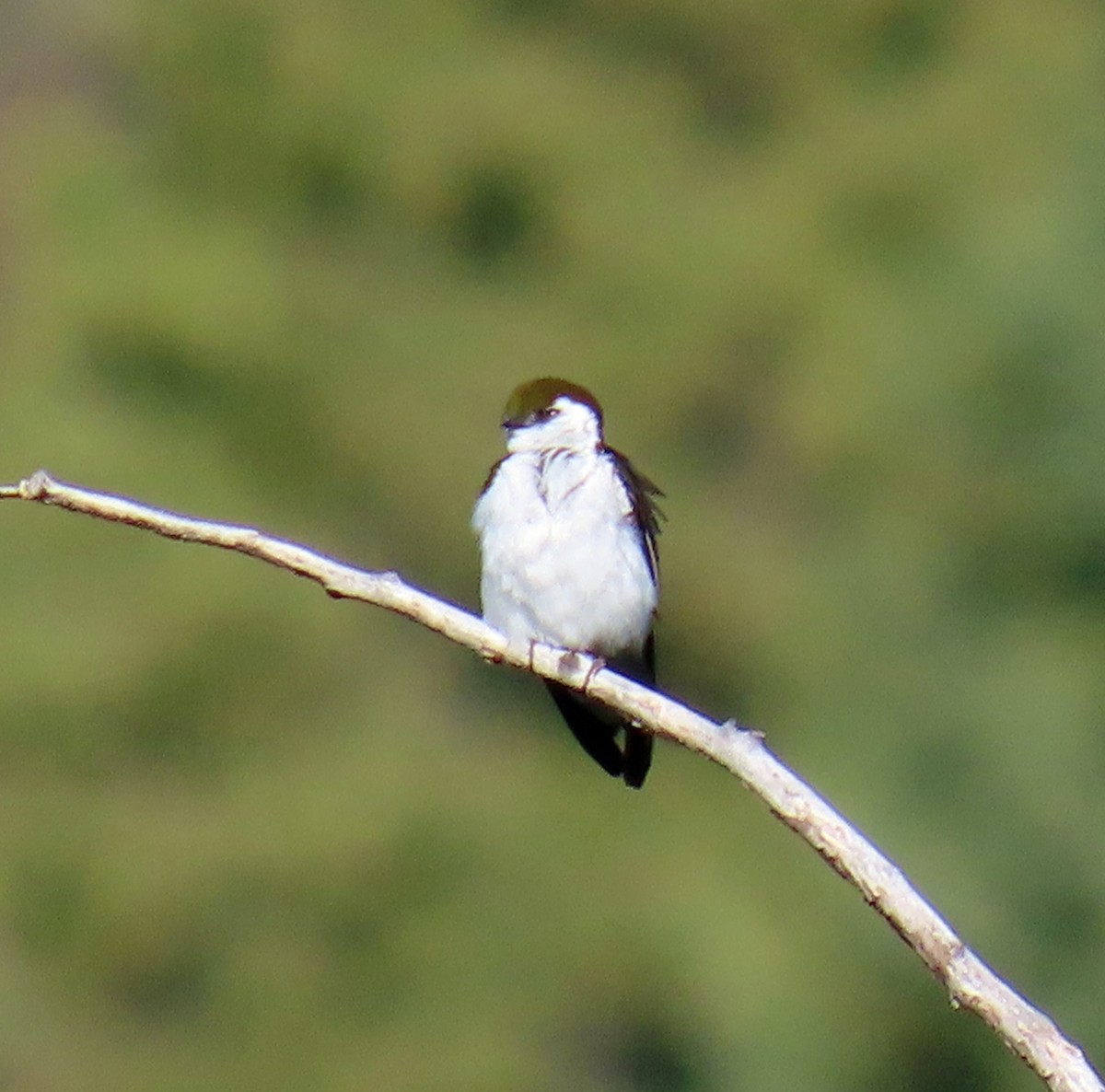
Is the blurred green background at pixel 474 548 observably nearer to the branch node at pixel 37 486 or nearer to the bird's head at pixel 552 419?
the bird's head at pixel 552 419

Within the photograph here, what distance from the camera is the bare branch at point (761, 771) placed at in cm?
371

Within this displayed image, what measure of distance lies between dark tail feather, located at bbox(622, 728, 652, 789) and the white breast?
12.7 inches

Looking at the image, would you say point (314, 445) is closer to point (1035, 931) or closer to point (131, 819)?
point (131, 819)

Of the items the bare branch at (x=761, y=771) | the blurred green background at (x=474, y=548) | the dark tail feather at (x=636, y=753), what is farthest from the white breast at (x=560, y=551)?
the blurred green background at (x=474, y=548)

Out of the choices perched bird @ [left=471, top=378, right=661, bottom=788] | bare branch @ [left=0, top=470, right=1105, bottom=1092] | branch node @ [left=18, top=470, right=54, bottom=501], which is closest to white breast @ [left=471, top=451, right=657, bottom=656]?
perched bird @ [left=471, top=378, right=661, bottom=788]

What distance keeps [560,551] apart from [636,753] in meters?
0.63

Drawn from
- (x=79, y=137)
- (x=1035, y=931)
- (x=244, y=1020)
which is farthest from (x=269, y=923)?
(x=79, y=137)

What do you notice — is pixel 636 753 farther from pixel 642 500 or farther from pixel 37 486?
pixel 37 486

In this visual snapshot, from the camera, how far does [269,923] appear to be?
17188 mm

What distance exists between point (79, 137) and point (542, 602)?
1498cm

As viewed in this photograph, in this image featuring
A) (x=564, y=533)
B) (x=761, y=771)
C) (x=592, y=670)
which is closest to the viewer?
(x=761, y=771)

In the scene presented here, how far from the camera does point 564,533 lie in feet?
19.0

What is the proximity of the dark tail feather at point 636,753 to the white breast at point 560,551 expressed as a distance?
322 millimetres

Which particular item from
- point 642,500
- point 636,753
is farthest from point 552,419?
point 636,753
